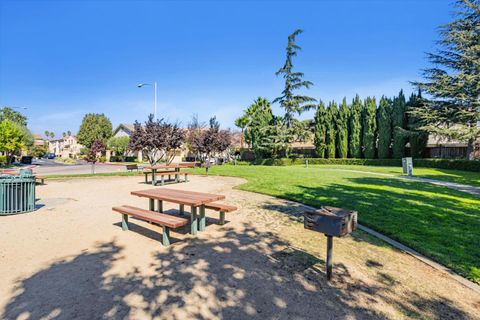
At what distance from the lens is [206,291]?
3041 millimetres

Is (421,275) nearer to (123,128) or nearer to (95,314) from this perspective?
(95,314)

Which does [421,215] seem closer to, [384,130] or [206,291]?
[206,291]

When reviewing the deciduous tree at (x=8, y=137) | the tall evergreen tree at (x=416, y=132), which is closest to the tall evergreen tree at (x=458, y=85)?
the tall evergreen tree at (x=416, y=132)

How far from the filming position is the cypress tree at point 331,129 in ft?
108

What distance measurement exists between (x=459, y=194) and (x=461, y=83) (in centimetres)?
1921

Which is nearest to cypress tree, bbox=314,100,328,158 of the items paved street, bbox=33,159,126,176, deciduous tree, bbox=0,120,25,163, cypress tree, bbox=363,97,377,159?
cypress tree, bbox=363,97,377,159

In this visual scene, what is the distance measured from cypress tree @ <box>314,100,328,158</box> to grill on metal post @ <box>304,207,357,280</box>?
104 ft

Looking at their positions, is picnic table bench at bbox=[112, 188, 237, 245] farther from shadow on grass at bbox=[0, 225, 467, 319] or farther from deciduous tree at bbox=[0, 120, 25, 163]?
deciduous tree at bbox=[0, 120, 25, 163]

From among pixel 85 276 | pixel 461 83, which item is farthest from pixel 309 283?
pixel 461 83

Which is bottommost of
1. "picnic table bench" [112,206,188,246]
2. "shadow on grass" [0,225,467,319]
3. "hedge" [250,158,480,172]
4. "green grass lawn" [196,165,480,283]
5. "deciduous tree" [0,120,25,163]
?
"shadow on grass" [0,225,467,319]

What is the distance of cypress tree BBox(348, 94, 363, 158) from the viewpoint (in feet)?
102

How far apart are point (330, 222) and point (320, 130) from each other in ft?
106

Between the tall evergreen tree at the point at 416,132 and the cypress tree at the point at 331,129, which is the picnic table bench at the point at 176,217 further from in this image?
the cypress tree at the point at 331,129

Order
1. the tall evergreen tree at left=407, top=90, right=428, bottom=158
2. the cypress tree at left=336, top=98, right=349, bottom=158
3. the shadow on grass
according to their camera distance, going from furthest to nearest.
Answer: the cypress tree at left=336, top=98, right=349, bottom=158, the tall evergreen tree at left=407, top=90, right=428, bottom=158, the shadow on grass
